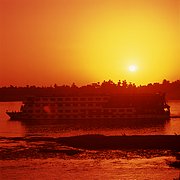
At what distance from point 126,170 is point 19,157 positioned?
5.80m

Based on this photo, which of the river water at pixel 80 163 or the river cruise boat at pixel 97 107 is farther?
the river cruise boat at pixel 97 107

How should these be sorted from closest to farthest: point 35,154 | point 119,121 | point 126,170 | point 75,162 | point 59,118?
point 126,170 → point 75,162 → point 35,154 → point 119,121 → point 59,118

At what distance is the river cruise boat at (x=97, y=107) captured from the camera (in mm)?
47531

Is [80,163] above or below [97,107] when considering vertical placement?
below

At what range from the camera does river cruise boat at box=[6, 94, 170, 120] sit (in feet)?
156

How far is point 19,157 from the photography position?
21875 millimetres

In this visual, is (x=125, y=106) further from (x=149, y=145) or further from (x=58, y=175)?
(x=58, y=175)

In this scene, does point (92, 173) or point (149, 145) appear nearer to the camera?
point (92, 173)

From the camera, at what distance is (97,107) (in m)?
48.6

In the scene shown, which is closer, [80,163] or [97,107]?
[80,163]

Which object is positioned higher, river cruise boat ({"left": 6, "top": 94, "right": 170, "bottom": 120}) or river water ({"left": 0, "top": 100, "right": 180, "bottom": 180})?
river cruise boat ({"left": 6, "top": 94, "right": 170, "bottom": 120})

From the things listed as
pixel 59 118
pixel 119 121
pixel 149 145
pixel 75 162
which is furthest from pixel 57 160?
pixel 59 118

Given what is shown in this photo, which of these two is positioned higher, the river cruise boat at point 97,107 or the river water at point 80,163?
the river cruise boat at point 97,107

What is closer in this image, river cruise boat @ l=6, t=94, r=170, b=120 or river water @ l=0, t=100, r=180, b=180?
river water @ l=0, t=100, r=180, b=180
